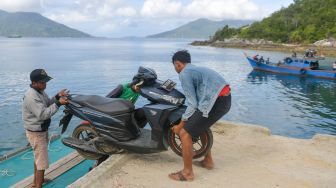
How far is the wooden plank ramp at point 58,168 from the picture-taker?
560cm

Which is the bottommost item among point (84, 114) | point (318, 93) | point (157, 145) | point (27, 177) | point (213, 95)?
point (318, 93)

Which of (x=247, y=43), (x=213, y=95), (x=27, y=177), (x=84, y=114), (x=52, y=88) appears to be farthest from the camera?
(x=247, y=43)

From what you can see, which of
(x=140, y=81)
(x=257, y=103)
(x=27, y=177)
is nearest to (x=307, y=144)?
(x=140, y=81)

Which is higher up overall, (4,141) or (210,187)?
(210,187)

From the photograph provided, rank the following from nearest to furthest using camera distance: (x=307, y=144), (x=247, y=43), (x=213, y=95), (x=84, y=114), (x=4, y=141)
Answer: (x=213, y=95)
(x=84, y=114)
(x=307, y=144)
(x=4, y=141)
(x=247, y=43)

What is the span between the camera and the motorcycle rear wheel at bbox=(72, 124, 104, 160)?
18.9ft

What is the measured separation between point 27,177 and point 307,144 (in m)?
5.22

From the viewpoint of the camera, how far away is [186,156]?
4809mm

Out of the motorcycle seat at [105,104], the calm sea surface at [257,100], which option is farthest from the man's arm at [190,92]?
the calm sea surface at [257,100]

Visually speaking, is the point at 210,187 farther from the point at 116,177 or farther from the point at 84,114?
the point at 84,114

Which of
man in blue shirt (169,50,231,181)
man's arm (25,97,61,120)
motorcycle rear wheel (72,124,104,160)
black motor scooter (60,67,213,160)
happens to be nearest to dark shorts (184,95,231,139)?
man in blue shirt (169,50,231,181)

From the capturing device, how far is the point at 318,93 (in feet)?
96.5

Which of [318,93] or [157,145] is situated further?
[318,93]

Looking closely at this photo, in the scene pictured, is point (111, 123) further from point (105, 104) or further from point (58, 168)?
point (58, 168)
